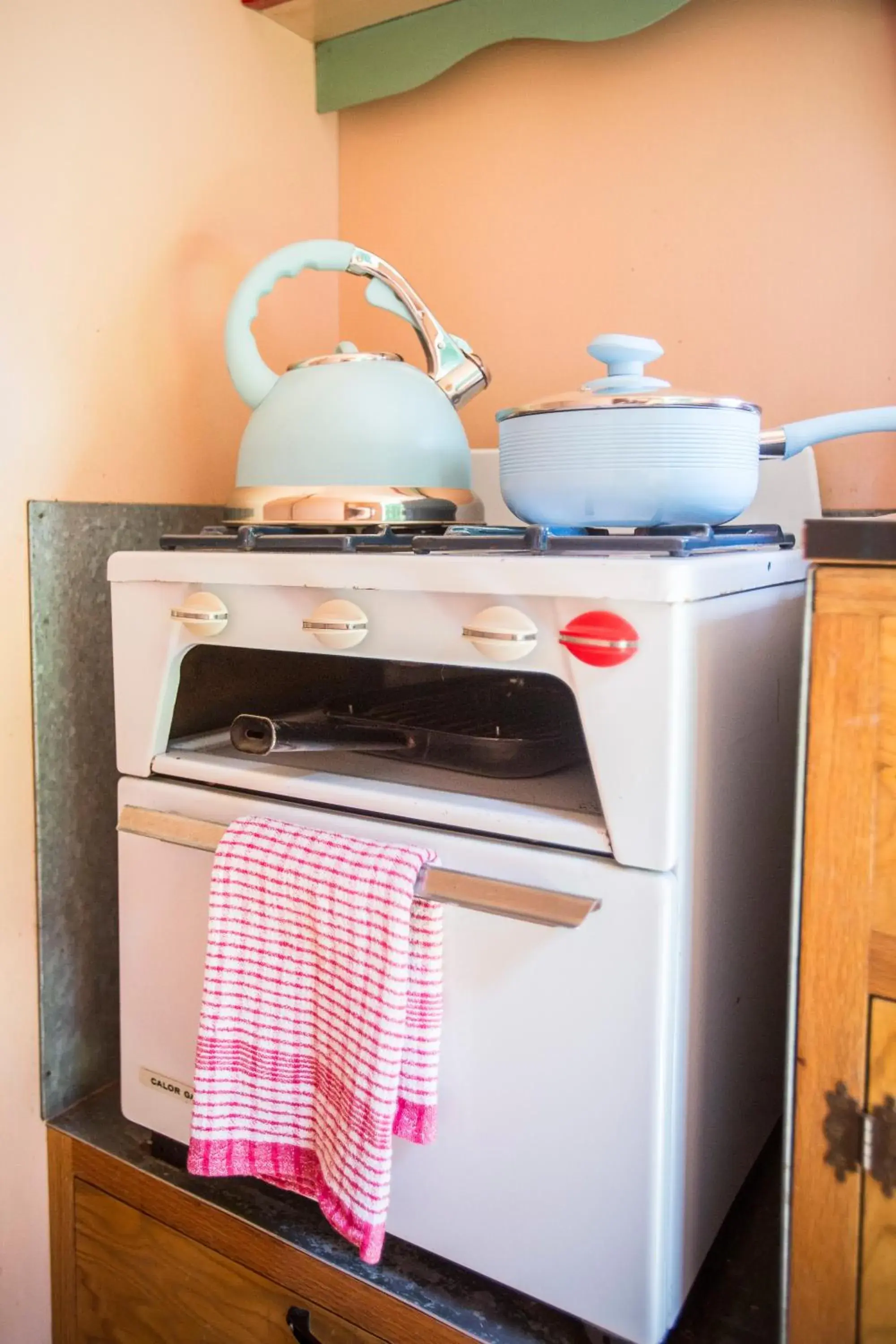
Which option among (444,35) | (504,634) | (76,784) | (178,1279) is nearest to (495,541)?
(504,634)

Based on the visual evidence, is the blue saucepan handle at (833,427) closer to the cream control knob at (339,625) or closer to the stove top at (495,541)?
the stove top at (495,541)

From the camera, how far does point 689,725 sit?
62cm

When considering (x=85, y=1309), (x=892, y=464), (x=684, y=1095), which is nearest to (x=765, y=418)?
(x=892, y=464)

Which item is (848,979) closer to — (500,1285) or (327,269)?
(500,1285)

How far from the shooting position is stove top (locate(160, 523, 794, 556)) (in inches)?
27.1

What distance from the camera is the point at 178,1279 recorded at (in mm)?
898

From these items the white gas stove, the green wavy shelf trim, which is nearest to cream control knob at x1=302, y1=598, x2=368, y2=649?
the white gas stove

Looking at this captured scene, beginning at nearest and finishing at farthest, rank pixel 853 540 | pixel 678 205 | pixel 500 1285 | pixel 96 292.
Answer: pixel 853 540
pixel 500 1285
pixel 96 292
pixel 678 205

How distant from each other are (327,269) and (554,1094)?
2.78ft

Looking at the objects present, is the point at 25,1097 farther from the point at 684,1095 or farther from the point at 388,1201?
the point at 684,1095

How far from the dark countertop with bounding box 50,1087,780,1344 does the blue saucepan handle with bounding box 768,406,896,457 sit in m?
0.65

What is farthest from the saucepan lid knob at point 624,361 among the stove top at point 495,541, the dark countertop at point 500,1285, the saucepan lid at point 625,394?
the dark countertop at point 500,1285

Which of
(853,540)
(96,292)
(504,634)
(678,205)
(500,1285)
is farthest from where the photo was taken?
(678,205)

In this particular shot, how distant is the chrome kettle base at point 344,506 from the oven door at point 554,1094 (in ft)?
0.91
